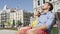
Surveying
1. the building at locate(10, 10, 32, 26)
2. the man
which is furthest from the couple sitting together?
the building at locate(10, 10, 32, 26)

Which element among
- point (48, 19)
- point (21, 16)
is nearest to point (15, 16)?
point (21, 16)

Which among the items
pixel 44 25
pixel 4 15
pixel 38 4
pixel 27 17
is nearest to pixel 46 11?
pixel 44 25

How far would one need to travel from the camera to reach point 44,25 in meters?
2.19

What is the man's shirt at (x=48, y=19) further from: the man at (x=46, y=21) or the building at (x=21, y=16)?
the building at (x=21, y=16)

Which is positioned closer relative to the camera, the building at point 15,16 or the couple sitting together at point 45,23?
the couple sitting together at point 45,23

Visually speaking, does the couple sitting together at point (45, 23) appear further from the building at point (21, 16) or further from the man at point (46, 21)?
the building at point (21, 16)

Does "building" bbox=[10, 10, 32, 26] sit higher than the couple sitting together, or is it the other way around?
the couple sitting together

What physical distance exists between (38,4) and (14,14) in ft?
118

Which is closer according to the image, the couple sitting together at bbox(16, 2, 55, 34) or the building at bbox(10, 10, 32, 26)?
the couple sitting together at bbox(16, 2, 55, 34)

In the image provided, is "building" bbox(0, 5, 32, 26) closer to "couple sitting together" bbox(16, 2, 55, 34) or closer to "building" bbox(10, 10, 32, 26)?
"building" bbox(10, 10, 32, 26)

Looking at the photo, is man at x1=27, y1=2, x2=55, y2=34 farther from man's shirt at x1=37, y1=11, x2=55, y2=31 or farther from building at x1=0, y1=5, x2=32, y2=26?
building at x1=0, y1=5, x2=32, y2=26

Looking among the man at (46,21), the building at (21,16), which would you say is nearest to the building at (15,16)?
the building at (21,16)

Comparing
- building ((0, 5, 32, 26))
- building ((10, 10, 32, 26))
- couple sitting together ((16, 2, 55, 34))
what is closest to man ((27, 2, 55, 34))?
couple sitting together ((16, 2, 55, 34))

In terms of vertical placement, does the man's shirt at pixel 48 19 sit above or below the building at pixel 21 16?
above
